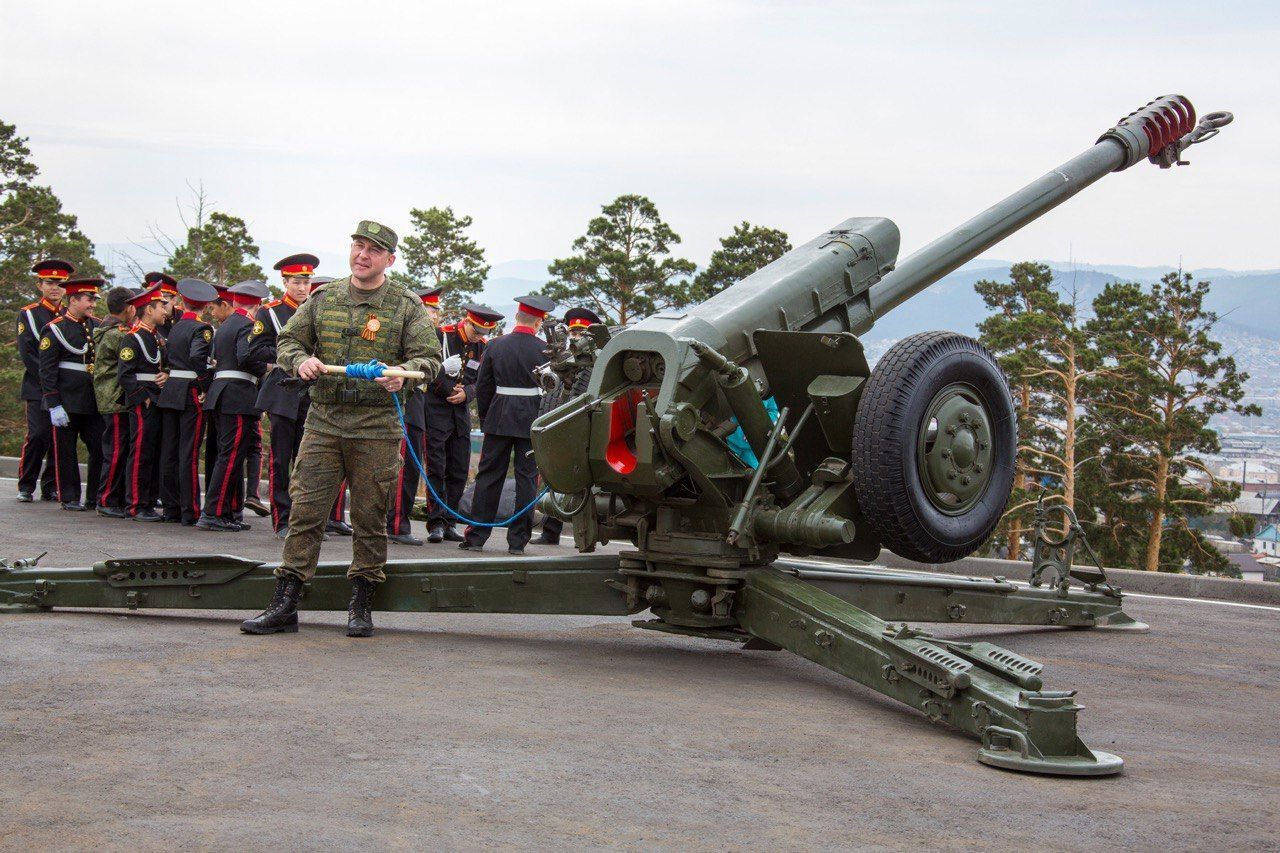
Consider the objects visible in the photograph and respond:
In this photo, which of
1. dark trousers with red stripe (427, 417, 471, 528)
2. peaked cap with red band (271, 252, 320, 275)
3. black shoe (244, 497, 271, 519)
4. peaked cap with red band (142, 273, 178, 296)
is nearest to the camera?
peaked cap with red band (271, 252, 320, 275)

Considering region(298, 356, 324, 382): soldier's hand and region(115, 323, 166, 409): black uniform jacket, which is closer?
region(298, 356, 324, 382): soldier's hand

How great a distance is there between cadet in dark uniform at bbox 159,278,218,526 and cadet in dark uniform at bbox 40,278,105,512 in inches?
52.6

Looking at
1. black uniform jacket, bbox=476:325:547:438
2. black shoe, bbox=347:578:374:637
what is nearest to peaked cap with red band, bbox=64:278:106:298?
black uniform jacket, bbox=476:325:547:438

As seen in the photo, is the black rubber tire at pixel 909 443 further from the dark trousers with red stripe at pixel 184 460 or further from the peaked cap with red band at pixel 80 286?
the peaked cap with red band at pixel 80 286

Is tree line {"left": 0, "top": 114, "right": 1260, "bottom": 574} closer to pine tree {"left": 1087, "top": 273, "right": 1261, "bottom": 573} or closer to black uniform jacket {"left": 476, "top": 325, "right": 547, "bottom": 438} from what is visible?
pine tree {"left": 1087, "top": 273, "right": 1261, "bottom": 573}

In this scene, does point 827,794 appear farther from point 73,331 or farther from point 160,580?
point 73,331

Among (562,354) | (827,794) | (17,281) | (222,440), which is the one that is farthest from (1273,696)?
(17,281)

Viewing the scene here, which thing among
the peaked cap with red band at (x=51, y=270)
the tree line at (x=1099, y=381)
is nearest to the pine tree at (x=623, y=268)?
the tree line at (x=1099, y=381)

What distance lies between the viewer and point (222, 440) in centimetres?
1192

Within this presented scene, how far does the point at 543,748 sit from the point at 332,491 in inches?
98.5

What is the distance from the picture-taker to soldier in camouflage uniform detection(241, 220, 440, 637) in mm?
6844

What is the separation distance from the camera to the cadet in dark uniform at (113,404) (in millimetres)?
13172

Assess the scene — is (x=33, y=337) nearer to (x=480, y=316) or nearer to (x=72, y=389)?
(x=72, y=389)

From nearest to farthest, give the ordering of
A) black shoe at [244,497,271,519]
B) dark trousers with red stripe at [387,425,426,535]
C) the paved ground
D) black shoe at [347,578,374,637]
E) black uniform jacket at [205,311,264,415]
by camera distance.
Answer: the paved ground → black shoe at [347,578,374,637] → black uniform jacket at [205,311,264,415] → dark trousers with red stripe at [387,425,426,535] → black shoe at [244,497,271,519]
